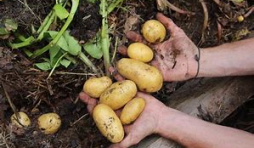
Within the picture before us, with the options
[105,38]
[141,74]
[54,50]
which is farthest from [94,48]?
[141,74]

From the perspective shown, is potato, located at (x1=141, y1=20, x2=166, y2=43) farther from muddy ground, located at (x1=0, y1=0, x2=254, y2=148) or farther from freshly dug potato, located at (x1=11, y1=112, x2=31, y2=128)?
freshly dug potato, located at (x1=11, y1=112, x2=31, y2=128)

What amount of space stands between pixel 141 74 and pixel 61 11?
1.40 ft

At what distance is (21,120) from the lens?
190 centimetres

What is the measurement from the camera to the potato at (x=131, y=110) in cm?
184

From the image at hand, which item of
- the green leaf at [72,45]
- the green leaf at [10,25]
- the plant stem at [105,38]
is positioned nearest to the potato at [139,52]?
the plant stem at [105,38]

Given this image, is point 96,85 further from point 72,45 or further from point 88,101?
point 72,45

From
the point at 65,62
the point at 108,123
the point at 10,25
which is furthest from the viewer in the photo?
the point at 65,62

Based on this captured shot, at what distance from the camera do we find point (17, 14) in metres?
2.00

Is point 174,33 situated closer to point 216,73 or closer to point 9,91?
point 216,73

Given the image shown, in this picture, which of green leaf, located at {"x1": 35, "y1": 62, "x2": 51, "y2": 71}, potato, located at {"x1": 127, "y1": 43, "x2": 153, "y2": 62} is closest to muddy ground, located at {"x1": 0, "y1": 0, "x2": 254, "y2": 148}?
green leaf, located at {"x1": 35, "y1": 62, "x2": 51, "y2": 71}

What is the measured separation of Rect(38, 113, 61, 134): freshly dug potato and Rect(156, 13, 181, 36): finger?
0.61 meters

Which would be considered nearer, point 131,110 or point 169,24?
point 131,110

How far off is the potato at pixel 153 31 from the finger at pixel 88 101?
1.15 ft

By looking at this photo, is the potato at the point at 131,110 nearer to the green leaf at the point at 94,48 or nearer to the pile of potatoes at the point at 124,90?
the pile of potatoes at the point at 124,90
